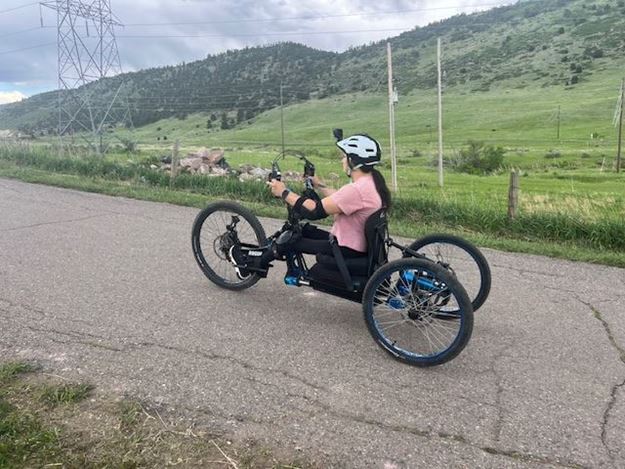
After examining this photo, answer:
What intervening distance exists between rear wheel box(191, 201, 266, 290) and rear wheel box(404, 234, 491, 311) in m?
1.60

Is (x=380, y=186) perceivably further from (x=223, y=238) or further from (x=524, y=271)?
(x=524, y=271)

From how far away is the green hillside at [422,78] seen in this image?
87938mm

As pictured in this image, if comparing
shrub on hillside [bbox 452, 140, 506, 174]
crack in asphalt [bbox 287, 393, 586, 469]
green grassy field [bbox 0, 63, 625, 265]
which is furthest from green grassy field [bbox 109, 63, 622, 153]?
crack in asphalt [bbox 287, 393, 586, 469]

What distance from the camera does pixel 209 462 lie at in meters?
2.60

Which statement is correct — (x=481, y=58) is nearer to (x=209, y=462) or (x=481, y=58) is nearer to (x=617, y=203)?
(x=617, y=203)

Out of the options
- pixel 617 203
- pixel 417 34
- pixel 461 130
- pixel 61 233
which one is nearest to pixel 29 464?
pixel 61 233

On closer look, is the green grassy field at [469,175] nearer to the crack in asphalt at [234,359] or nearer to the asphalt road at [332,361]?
the asphalt road at [332,361]

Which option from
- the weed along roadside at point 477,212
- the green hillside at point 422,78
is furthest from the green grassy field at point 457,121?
the weed along roadside at point 477,212

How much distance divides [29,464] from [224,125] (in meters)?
116

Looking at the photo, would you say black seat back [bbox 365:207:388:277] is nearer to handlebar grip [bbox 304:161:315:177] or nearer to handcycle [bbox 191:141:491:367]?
handcycle [bbox 191:141:491:367]

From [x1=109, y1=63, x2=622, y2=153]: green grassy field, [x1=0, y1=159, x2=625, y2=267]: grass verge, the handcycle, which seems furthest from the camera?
[x1=109, y1=63, x2=622, y2=153]: green grassy field

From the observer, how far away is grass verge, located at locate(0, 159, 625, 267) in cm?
687

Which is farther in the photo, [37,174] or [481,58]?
[481,58]

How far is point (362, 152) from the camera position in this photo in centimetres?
397
